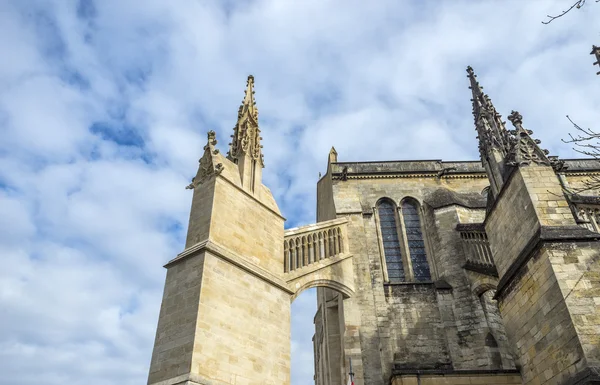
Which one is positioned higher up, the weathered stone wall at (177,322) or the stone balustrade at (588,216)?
the stone balustrade at (588,216)

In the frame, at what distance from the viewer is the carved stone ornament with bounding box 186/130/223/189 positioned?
9.98 m

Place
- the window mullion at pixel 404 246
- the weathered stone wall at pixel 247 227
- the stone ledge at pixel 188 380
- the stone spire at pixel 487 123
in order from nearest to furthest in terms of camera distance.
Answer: the stone ledge at pixel 188 380 → the weathered stone wall at pixel 247 227 → the stone spire at pixel 487 123 → the window mullion at pixel 404 246

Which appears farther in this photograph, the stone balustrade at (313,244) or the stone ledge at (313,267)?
the stone balustrade at (313,244)

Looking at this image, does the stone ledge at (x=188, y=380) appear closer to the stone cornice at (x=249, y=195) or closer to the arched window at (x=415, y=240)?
the stone cornice at (x=249, y=195)

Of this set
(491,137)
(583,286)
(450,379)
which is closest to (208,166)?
(491,137)

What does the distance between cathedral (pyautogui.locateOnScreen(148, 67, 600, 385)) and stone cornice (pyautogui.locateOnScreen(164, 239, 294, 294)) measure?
4cm

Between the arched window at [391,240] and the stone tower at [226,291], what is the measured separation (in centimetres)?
533

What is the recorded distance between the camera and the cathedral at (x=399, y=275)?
7.44m

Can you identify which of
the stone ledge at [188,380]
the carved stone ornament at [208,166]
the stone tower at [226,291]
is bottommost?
the stone ledge at [188,380]

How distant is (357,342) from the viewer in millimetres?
11352

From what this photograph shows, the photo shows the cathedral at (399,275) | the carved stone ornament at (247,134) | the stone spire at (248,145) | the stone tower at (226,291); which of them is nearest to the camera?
the cathedral at (399,275)

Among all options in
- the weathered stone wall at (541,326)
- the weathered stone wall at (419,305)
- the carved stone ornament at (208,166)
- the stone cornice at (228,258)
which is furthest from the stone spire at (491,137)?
the carved stone ornament at (208,166)

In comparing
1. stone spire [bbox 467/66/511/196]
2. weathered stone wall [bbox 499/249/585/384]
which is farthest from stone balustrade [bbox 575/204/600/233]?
stone spire [bbox 467/66/511/196]

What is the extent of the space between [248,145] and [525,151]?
21.2ft
